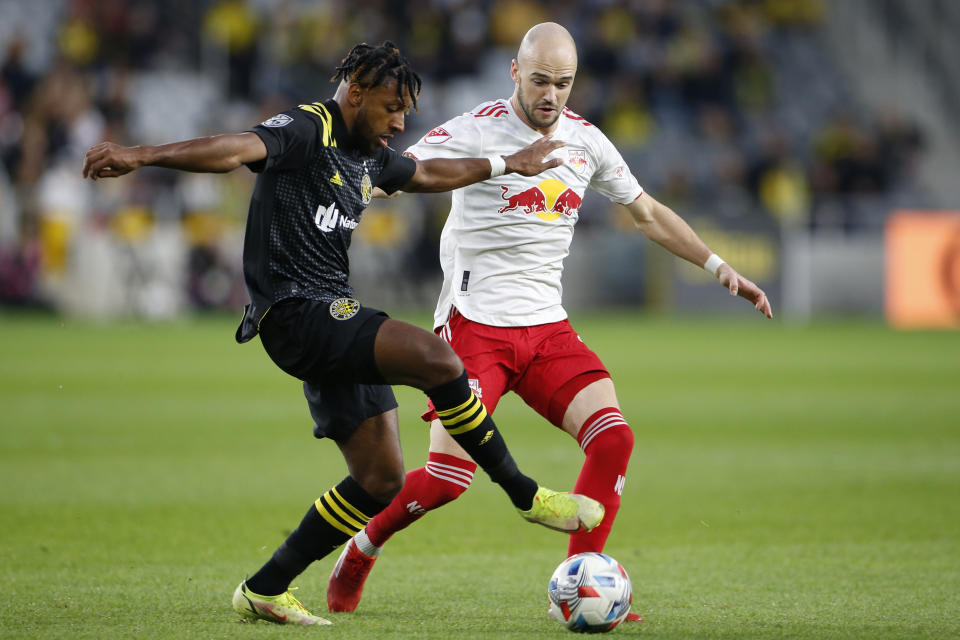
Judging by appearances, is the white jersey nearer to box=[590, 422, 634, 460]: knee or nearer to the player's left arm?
the player's left arm

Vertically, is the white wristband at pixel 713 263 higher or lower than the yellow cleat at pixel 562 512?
higher

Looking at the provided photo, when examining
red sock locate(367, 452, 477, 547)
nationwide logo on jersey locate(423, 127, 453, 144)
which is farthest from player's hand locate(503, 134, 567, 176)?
red sock locate(367, 452, 477, 547)

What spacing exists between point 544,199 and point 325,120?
1.29 metres

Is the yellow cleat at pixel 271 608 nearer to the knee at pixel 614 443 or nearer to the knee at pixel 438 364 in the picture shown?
the knee at pixel 438 364

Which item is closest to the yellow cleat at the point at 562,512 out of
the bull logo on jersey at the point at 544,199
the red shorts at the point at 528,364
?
the red shorts at the point at 528,364

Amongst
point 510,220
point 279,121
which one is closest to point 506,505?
point 510,220

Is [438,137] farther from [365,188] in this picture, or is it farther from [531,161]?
[365,188]

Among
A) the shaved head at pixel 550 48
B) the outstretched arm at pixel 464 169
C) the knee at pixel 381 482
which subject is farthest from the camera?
the shaved head at pixel 550 48

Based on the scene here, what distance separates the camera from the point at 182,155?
4.28 m

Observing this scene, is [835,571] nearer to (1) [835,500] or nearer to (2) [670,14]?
(1) [835,500]

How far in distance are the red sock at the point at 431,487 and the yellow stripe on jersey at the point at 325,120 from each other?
141 centimetres

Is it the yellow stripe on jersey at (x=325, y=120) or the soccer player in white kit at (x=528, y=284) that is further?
the soccer player in white kit at (x=528, y=284)

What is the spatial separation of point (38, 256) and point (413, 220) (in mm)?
6029

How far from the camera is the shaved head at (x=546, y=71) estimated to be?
5.58 m
